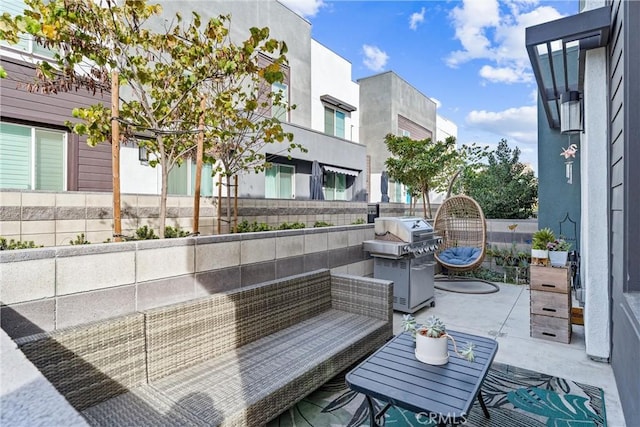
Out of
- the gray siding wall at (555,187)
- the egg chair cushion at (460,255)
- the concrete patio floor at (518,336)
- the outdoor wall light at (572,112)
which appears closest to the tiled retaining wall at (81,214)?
the concrete patio floor at (518,336)

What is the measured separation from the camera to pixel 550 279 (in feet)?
11.9

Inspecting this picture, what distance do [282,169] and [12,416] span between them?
8.96 meters

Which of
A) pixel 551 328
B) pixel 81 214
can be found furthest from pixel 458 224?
pixel 81 214

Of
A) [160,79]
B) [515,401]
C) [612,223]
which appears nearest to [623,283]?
[612,223]

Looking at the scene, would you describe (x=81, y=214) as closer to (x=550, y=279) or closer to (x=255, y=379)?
(x=255, y=379)

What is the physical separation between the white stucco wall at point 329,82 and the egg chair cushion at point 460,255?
6.88m

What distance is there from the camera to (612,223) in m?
2.94

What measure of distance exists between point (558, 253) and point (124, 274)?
4171 millimetres

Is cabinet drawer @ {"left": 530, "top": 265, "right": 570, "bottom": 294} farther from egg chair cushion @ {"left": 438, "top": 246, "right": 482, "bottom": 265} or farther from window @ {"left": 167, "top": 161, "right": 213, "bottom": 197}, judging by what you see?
window @ {"left": 167, "top": 161, "right": 213, "bottom": 197}

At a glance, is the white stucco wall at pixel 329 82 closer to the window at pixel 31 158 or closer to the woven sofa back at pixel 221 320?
the window at pixel 31 158

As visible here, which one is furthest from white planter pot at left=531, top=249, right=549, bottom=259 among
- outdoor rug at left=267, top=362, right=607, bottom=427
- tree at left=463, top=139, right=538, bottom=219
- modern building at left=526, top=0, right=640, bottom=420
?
tree at left=463, top=139, right=538, bottom=219

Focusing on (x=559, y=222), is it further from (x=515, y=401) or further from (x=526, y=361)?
(x=515, y=401)

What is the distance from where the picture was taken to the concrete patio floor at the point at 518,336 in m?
2.85

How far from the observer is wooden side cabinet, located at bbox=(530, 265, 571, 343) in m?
3.56
